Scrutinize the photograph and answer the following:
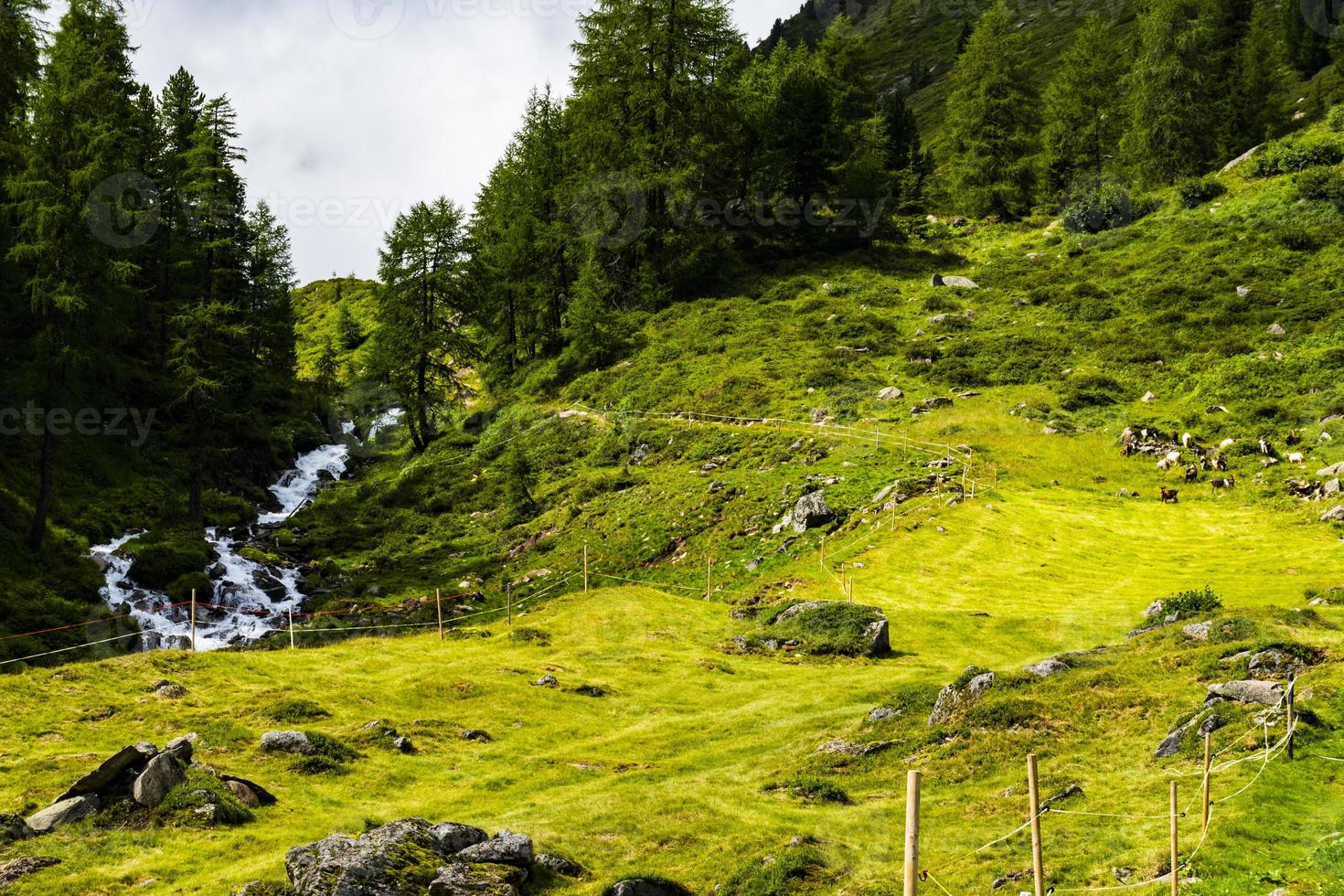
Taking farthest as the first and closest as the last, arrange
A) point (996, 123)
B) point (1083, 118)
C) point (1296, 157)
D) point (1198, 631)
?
1. point (1083, 118)
2. point (996, 123)
3. point (1296, 157)
4. point (1198, 631)

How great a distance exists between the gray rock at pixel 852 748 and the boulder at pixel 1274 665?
25.4 feet

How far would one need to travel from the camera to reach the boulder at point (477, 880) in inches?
505

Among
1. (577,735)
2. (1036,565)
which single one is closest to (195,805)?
(577,735)

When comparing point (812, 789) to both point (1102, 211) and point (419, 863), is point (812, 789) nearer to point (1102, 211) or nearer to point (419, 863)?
→ point (419, 863)

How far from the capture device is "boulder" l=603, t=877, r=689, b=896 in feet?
43.7

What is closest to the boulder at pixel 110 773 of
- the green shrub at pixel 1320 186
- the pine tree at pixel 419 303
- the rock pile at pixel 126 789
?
the rock pile at pixel 126 789

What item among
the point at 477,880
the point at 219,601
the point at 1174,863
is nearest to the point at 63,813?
the point at 477,880

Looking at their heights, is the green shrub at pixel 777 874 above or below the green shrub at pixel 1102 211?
below

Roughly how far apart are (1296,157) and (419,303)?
68563 millimetres

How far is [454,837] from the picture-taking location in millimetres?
14383

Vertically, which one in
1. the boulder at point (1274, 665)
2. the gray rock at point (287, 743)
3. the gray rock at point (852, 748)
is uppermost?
the boulder at point (1274, 665)

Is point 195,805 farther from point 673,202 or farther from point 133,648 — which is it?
point 673,202

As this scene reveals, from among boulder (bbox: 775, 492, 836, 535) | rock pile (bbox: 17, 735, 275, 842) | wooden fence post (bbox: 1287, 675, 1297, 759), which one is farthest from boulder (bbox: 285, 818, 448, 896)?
boulder (bbox: 775, 492, 836, 535)

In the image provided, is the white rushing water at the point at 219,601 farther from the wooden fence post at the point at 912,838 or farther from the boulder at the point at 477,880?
the wooden fence post at the point at 912,838
